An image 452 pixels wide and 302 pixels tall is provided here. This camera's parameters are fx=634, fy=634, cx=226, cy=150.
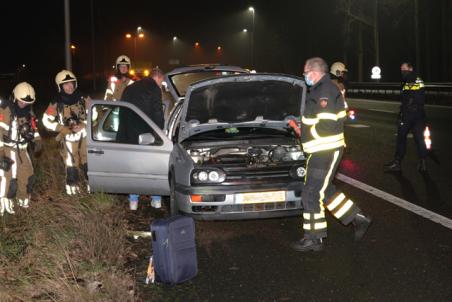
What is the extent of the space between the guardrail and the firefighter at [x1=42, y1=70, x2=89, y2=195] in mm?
21576

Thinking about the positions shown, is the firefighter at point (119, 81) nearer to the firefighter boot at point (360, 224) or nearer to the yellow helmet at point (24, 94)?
the yellow helmet at point (24, 94)

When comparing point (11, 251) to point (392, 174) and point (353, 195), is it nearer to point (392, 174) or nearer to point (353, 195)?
point (353, 195)

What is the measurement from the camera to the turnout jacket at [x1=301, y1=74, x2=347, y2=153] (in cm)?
615

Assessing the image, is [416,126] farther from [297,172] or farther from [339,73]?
[297,172]

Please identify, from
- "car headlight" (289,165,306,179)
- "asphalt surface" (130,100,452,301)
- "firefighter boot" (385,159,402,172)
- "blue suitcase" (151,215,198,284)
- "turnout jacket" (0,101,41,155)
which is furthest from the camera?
"firefighter boot" (385,159,402,172)

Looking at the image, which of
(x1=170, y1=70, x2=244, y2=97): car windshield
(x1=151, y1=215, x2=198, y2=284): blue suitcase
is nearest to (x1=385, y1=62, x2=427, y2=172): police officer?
(x1=170, y1=70, x2=244, y2=97): car windshield

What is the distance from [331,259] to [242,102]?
275 cm

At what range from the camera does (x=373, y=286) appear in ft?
17.1

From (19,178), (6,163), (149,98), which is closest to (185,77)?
(149,98)

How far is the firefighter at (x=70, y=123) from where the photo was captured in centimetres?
834

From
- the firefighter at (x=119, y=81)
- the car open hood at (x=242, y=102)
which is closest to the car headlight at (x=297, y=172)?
the car open hood at (x=242, y=102)

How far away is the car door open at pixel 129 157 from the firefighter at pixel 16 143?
75 centimetres

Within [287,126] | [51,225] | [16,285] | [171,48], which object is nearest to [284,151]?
[287,126]

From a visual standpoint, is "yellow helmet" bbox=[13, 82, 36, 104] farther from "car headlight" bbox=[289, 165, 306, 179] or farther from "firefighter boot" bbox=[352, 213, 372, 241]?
"firefighter boot" bbox=[352, 213, 372, 241]
